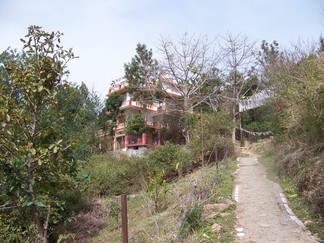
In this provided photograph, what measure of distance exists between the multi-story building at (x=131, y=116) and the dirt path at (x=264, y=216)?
17591mm

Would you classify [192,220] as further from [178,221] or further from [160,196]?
[160,196]

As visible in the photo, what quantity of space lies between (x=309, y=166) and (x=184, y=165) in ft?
26.6

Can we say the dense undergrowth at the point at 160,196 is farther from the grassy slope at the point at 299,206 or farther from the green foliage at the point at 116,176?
the grassy slope at the point at 299,206

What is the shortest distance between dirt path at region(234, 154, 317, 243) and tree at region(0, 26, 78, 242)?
13.4ft

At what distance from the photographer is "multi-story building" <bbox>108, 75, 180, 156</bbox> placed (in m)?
28.5

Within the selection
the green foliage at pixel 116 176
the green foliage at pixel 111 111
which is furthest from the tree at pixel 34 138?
the green foliage at pixel 111 111

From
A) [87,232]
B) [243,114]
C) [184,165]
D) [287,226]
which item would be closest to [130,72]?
[243,114]

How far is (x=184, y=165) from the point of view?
635 inches

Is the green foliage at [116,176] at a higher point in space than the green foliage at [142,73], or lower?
lower

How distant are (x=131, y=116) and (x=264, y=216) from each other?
74.3ft

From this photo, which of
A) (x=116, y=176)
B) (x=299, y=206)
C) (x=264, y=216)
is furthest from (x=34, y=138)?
(x=116, y=176)

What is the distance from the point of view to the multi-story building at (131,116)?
28.5 m

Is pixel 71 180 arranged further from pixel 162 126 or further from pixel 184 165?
pixel 162 126

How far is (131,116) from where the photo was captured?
29.3 metres
